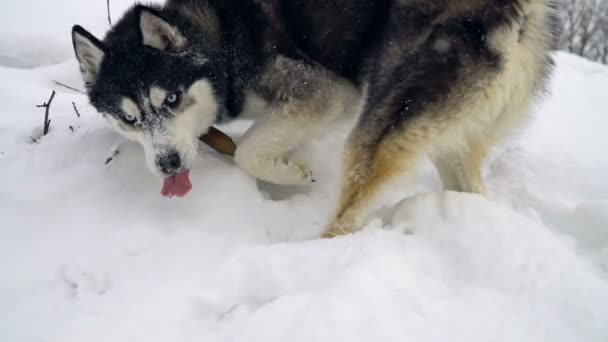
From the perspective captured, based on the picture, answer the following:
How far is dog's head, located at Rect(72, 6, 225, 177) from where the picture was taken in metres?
2.99

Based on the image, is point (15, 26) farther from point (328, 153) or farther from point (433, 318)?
point (433, 318)

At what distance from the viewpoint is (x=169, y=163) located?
2.93 metres

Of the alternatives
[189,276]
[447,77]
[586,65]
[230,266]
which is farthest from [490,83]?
[586,65]

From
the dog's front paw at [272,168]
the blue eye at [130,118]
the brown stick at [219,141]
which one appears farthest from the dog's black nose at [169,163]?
the brown stick at [219,141]

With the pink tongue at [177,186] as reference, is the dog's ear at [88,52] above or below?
above

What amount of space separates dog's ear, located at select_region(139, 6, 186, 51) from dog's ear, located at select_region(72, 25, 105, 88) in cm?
32

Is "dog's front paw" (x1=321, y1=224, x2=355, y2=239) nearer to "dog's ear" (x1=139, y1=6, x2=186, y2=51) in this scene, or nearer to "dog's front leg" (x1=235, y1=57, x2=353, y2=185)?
"dog's front leg" (x1=235, y1=57, x2=353, y2=185)

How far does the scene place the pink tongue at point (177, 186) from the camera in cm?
295

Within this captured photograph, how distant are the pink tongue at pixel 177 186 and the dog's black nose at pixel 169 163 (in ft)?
0.23

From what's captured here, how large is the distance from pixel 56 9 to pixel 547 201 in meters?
7.80

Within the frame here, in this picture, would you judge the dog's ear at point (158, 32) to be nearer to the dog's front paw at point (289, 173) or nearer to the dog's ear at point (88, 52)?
the dog's ear at point (88, 52)

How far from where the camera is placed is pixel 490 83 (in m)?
2.58

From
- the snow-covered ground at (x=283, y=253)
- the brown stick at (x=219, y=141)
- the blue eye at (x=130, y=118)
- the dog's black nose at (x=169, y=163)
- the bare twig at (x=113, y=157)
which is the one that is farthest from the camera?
the brown stick at (x=219, y=141)

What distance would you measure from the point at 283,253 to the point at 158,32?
1.78m
